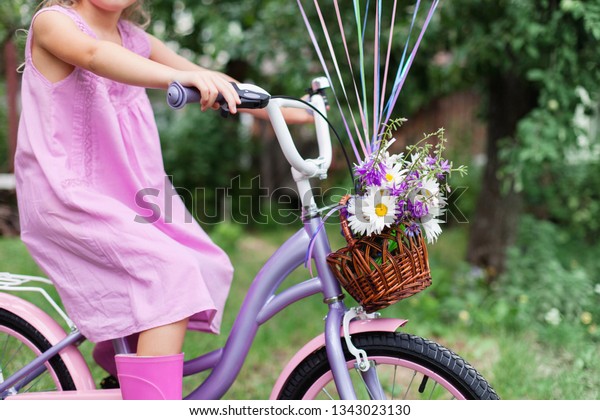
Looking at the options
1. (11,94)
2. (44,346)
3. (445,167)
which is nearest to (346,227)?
(445,167)

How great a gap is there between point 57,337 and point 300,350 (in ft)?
2.46

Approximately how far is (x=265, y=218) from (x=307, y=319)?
12.2ft

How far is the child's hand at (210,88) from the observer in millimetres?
1473

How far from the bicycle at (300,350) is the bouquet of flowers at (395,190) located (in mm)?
208

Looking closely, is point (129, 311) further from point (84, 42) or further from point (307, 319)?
point (307, 319)

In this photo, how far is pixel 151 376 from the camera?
5.55 ft

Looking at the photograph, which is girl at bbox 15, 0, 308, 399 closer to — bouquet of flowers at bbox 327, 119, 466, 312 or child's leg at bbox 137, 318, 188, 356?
child's leg at bbox 137, 318, 188, 356

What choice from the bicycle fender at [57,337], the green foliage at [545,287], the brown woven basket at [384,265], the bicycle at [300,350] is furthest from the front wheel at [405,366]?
the green foliage at [545,287]

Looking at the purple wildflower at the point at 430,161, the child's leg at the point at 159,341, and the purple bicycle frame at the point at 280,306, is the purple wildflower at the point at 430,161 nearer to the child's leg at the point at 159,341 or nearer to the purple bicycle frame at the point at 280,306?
the purple bicycle frame at the point at 280,306

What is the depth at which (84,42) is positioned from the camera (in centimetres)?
159

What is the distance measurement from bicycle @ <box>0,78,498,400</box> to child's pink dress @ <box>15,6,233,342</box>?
0.51 ft

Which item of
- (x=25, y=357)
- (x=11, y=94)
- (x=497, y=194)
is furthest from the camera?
(x=11, y=94)

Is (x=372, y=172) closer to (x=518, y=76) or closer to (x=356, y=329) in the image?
(x=356, y=329)
